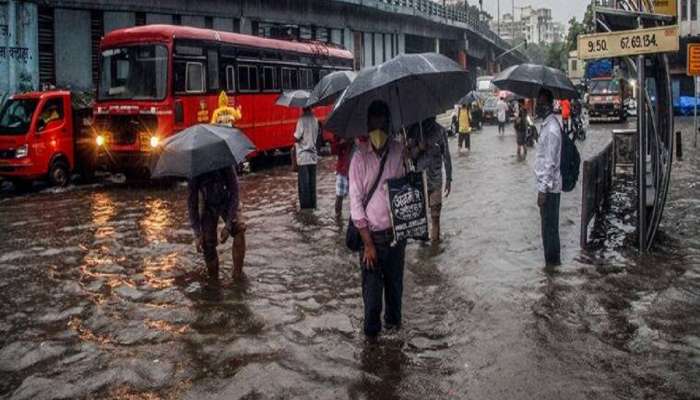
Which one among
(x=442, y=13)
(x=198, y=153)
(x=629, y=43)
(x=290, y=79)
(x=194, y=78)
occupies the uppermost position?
(x=442, y=13)

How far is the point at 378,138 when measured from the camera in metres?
5.45

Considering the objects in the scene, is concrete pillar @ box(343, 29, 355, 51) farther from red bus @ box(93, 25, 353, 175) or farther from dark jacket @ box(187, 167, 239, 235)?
dark jacket @ box(187, 167, 239, 235)

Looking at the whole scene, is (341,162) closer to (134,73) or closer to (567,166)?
(567,166)

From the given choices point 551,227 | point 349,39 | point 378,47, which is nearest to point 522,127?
point 551,227

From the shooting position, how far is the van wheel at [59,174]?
16391 millimetres

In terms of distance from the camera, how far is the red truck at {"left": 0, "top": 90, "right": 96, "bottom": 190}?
51.5 ft

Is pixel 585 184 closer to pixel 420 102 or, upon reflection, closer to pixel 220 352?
pixel 420 102

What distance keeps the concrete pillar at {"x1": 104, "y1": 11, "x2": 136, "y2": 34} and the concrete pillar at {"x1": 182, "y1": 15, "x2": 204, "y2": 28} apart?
2520 millimetres

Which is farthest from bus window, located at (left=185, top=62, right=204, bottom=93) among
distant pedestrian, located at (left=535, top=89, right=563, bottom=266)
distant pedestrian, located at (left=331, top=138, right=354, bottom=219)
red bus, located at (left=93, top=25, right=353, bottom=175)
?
distant pedestrian, located at (left=535, top=89, right=563, bottom=266)

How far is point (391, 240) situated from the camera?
5559mm

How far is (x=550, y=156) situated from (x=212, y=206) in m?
3.63

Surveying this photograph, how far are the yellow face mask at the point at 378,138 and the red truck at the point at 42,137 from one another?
12.5 m

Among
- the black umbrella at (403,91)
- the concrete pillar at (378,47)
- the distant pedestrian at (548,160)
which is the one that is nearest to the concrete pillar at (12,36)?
the distant pedestrian at (548,160)

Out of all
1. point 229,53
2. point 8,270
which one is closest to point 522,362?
point 8,270
